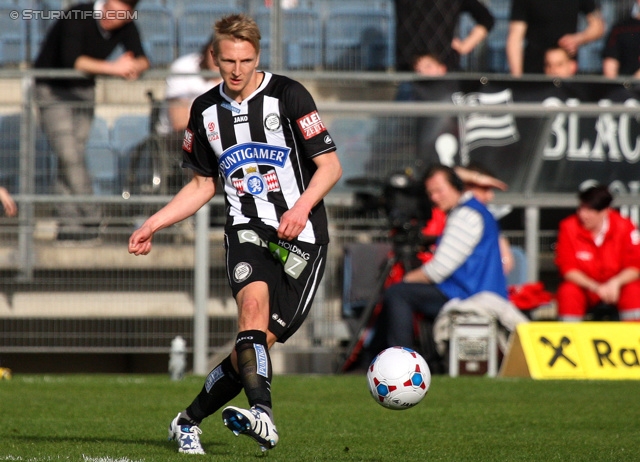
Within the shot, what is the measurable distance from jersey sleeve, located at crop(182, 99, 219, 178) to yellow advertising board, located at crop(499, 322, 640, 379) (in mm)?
5017

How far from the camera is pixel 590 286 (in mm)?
11070

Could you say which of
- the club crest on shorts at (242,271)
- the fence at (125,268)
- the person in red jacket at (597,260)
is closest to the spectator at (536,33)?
the fence at (125,268)

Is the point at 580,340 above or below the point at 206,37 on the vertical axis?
below

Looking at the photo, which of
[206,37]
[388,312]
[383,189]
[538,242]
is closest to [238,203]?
[388,312]

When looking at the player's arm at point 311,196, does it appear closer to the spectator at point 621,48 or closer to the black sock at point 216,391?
the black sock at point 216,391

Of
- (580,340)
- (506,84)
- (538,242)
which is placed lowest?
(580,340)

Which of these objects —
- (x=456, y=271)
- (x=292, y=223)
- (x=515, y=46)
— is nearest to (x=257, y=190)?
(x=292, y=223)

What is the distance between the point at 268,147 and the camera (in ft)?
18.2

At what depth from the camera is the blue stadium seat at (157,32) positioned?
12.9m

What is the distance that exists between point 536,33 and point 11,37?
244 inches

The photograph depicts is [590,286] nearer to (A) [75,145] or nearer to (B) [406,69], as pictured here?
(B) [406,69]

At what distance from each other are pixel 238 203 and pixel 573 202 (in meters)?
7.12

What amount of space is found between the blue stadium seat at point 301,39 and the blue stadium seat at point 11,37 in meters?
2.77

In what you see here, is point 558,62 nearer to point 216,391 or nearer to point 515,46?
point 515,46
